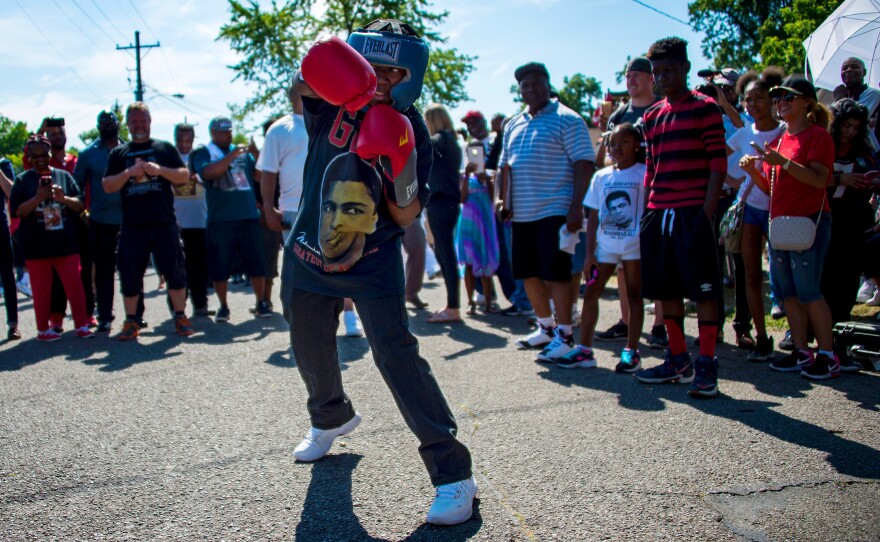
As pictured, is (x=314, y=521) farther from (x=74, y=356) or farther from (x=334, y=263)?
(x=74, y=356)

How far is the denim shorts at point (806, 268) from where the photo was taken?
15.5 feet

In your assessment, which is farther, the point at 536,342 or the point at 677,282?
the point at 536,342

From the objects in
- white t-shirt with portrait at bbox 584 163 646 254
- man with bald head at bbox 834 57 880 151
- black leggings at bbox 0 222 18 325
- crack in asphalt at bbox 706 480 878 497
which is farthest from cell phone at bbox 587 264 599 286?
black leggings at bbox 0 222 18 325

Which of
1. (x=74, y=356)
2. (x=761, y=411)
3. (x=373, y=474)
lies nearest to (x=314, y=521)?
(x=373, y=474)

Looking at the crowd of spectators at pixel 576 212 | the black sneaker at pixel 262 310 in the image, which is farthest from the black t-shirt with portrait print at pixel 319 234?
the black sneaker at pixel 262 310

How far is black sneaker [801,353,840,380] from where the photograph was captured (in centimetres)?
470

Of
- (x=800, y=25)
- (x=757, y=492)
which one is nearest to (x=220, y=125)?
(x=757, y=492)

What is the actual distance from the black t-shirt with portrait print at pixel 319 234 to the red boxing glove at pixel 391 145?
11 cm

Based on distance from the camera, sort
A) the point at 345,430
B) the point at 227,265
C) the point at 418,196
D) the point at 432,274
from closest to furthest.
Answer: the point at 418,196 → the point at 345,430 → the point at 227,265 → the point at 432,274

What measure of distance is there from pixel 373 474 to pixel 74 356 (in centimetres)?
410

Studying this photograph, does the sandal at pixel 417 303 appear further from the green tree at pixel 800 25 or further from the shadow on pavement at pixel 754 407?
the green tree at pixel 800 25

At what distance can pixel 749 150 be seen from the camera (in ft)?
18.5

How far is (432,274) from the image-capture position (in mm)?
11508

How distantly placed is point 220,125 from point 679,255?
5.39 metres
